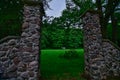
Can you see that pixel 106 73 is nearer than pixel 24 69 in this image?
No

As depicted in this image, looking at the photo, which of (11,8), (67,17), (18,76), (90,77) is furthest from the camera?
(67,17)

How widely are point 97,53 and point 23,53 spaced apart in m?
3.34

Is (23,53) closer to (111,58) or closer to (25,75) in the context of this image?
(25,75)

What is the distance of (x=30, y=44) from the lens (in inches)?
373

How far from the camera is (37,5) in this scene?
970 cm

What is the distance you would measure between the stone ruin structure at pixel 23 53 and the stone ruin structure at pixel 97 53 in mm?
2620

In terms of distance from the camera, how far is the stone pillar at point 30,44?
30.3 feet

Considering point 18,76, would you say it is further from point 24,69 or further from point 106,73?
point 106,73

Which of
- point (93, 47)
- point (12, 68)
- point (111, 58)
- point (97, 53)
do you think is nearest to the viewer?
point (12, 68)

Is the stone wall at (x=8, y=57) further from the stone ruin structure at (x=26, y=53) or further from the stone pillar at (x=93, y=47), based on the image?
the stone pillar at (x=93, y=47)

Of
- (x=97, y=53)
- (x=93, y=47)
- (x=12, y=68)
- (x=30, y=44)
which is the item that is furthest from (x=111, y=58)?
(x=12, y=68)

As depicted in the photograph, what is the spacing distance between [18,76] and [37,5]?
9.47 ft

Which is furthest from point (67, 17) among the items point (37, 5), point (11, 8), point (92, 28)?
point (37, 5)

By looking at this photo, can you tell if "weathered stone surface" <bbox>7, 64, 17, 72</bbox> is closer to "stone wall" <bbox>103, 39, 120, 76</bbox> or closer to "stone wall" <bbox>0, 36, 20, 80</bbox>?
"stone wall" <bbox>0, 36, 20, 80</bbox>
